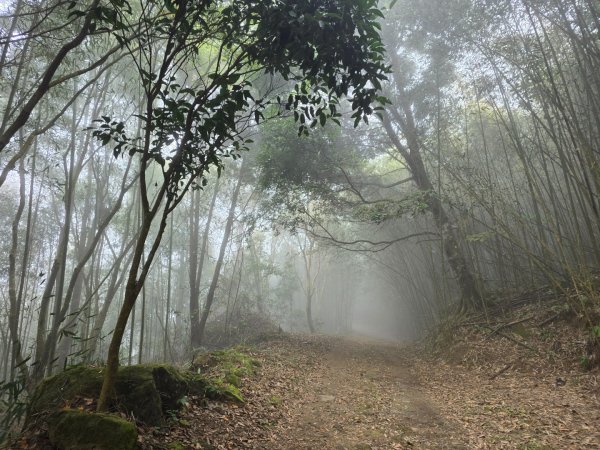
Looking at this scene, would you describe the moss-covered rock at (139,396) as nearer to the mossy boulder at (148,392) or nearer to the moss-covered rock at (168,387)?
the mossy boulder at (148,392)

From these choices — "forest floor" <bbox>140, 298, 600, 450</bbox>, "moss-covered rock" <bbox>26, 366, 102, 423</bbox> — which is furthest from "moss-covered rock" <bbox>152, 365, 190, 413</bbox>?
"moss-covered rock" <bbox>26, 366, 102, 423</bbox>

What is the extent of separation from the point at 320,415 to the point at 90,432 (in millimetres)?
2852

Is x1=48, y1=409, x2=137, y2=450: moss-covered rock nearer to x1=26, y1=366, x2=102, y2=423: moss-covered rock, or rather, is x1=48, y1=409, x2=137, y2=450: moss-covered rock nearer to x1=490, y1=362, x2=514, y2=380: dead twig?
x1=26, y1=366, x2=102, y2=423: moss-covered rock

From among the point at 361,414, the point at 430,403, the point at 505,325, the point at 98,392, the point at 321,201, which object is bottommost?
the point at 430,403

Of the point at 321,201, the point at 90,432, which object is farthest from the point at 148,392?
the point at 321,201

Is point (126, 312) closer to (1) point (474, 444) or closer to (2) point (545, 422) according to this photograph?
(1) point (474, 444)

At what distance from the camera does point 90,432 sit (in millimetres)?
2535

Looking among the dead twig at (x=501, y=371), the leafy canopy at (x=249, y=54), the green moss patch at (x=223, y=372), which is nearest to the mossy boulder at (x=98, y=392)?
the green moss patch at (x=223, y=372)

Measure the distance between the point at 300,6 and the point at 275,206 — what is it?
7.61 meters

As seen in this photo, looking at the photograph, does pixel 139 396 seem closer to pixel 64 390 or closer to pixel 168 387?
pixel 168 387

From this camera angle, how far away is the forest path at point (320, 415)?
3.56 m

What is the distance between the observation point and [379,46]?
2.88 metres

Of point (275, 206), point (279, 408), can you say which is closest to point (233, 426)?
point (279, 408)

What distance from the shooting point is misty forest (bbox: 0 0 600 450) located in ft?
9.31
